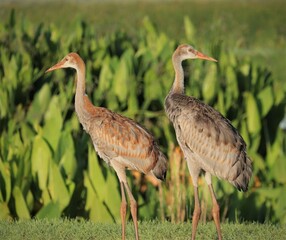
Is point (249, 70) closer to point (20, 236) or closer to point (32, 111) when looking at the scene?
point (32, 111)

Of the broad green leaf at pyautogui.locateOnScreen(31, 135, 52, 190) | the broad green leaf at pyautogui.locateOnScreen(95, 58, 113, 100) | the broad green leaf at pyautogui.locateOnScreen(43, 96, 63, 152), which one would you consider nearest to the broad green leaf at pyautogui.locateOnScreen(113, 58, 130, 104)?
the broad green leaf at pyautogui.locateOnScreen(95, 58, 113, 100)

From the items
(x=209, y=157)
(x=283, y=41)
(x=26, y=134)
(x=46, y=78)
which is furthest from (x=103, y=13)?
(x=209, y=157)

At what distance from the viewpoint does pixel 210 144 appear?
8.59 metres

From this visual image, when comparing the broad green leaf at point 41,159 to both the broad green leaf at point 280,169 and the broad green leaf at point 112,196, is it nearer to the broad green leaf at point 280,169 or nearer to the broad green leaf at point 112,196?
the broad green leaf at point 112,196

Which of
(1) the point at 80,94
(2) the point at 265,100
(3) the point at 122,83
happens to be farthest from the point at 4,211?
(2) the point at 265,100

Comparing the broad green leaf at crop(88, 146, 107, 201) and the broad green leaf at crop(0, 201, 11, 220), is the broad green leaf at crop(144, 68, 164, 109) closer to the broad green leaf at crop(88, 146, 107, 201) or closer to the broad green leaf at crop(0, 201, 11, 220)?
the broad green leaf at crop(88, 146, 107, 201)

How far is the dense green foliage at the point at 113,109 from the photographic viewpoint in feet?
32.2

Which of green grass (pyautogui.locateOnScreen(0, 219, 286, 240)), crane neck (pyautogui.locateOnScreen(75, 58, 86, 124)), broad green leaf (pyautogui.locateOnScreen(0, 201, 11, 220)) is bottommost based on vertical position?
broad green leaf (pyautogui.locateOnScreen(0, 201, 11, 220))

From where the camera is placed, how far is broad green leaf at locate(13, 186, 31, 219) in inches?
374

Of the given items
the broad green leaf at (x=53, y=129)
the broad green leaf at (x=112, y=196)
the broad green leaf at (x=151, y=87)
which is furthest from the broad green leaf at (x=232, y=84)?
the broad green leaf at (x=112, y=196)

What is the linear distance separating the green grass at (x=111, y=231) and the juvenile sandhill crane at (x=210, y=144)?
21cm

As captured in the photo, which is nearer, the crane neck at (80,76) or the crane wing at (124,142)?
the crane wing at (124,142)

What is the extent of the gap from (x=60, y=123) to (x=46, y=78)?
3.00 m

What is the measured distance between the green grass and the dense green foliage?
2.74ft
